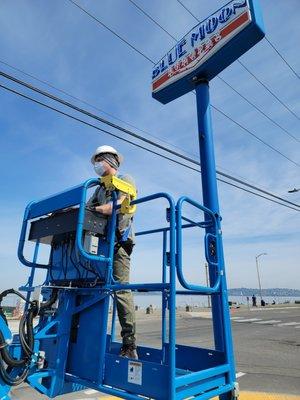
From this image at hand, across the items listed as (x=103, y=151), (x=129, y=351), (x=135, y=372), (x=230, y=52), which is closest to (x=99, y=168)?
(x=103, y=151)

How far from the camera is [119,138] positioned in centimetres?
797

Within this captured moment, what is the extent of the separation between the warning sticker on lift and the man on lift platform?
1.79 ft

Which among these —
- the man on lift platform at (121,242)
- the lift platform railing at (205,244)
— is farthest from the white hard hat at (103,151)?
the lift platform railing at (205,244)

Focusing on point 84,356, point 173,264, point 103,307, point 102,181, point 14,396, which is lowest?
→ point 14,396

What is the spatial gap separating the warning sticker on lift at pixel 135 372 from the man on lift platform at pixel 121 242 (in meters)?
0.54

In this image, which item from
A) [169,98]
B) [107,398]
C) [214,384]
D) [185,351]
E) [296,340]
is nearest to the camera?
[214,384]

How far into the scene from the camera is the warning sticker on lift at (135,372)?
109 inches

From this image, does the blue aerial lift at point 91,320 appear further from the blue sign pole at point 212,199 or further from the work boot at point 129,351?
the work boot at point 129,351

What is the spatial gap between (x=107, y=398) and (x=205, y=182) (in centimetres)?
380

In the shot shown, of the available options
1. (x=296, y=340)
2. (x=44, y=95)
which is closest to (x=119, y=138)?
(x=44, y=95)

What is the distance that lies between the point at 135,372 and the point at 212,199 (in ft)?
8.22

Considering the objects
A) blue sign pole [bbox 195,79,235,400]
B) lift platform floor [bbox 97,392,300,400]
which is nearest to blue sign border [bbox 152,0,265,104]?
blue sign pole [bbox 195,79,235,400]

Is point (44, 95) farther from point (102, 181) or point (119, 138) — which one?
point (102, 181)

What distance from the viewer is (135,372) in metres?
2.83
